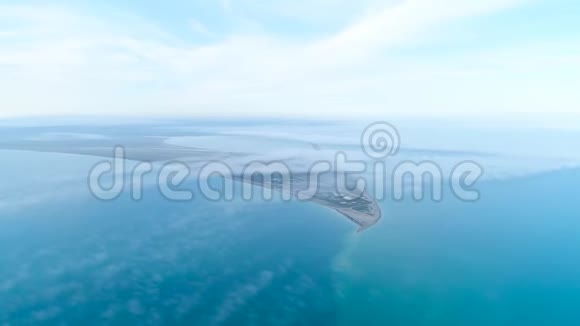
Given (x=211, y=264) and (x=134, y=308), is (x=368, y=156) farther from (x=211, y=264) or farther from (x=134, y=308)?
(x=134, y=308)

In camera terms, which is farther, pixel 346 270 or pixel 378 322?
pixel 346 270

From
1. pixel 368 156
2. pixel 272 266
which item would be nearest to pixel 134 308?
pixel 272 266

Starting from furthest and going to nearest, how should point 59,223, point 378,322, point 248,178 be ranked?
1. point 248,178
2. point 59,223
3. point 378,322

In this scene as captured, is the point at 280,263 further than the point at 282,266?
Yes

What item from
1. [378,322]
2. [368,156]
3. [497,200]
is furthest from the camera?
[368,156]

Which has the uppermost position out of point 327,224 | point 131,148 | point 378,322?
point 131,148

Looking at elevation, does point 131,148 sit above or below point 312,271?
above
